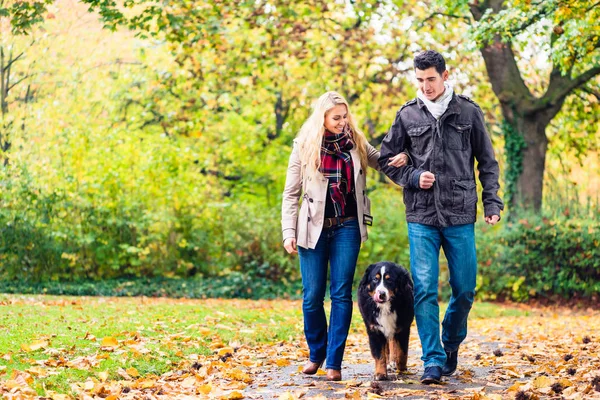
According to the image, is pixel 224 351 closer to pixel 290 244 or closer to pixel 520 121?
pixel 290 244

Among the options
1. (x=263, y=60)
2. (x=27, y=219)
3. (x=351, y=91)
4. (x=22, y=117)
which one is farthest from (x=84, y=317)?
(x=22, y=117)

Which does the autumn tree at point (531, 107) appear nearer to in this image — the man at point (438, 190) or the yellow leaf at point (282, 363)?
the man at point (438, 190)

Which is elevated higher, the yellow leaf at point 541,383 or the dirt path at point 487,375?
the yellow leaf at point 541,383

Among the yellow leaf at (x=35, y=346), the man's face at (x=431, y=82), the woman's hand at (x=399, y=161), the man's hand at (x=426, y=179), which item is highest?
the man's face at (x=431, y=82)

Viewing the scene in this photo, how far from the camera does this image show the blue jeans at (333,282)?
6172 millimetres

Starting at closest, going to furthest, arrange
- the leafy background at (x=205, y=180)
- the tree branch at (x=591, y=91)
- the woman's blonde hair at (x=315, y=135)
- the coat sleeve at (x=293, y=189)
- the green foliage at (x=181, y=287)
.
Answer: the woman's blonde hair at (x=315, y=135), the coat sleeve at (x=293, y=189), the green foliage at (x=181, y=287), the leafy background at (x=205, y=180), the tree branch at (x=591, y=91)

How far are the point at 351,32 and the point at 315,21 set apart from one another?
1375mm

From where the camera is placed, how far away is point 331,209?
618 centimetres

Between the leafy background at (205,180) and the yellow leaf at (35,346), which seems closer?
the yellow leaf at (35,346)

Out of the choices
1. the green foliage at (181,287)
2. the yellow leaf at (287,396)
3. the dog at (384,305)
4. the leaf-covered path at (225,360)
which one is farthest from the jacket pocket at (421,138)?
the green foliage at (181,287)

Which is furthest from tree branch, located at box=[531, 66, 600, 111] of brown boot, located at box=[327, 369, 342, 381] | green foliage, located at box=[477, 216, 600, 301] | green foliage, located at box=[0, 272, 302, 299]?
brown boot, located at box=[327, 369, 342, 381]

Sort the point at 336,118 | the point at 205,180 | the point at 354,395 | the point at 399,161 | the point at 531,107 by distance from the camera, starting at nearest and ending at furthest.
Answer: the point at 354,395, the point at 399,161, the point at 336,118, the point at 531,107, the point at 205,180

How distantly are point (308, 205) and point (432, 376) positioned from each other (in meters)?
1.60

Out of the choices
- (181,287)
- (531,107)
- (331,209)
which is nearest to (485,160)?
(331,209)
